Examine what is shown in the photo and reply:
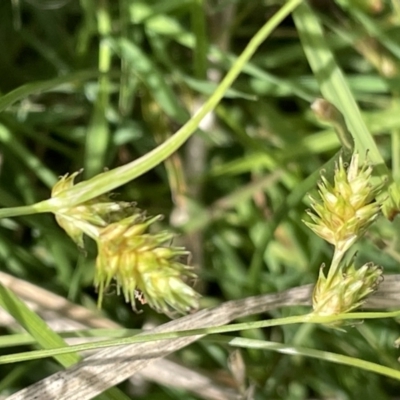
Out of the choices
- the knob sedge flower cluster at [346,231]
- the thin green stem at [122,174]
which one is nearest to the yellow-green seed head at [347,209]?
the knob sedge flower cluster at [346,231]

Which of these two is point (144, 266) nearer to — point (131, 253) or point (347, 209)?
point (131, 253)

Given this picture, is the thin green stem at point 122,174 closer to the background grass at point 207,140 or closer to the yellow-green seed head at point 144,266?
the yellow-green seed head at point 144,266

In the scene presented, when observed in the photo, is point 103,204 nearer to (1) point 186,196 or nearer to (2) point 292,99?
(1) point 186,196

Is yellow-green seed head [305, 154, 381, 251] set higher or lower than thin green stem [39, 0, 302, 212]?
lower

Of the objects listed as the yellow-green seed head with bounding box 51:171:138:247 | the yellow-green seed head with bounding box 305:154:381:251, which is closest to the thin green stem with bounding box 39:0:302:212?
the yellow-green seed head with bounding box 51:171:138:247

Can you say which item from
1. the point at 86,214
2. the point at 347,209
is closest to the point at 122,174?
the point at 86,214

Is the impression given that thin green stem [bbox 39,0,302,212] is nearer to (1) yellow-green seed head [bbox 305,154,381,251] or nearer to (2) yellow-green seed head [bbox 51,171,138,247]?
(2) yellow-green seed head [bbox 51,171,138,247]

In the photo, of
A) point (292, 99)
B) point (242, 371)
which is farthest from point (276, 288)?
point (292, 99)
